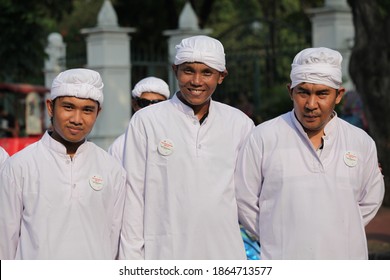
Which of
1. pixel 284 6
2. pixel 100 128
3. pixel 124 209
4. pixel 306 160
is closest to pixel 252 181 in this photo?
pixel 306 160

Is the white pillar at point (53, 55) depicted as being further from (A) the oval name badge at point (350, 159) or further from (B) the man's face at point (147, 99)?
(A) the oval name badge at point (350, 159)

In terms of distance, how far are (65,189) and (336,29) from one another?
41.5 ft

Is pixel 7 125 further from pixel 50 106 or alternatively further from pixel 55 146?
pixel 55 146

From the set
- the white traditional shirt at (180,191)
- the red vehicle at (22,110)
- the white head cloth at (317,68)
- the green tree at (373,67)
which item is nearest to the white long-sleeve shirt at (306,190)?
the white traditional shirt at (180,191)

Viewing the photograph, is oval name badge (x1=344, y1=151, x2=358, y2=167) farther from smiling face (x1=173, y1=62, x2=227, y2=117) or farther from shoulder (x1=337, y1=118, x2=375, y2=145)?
smiling face (x1=173, y1=62, x2=227, y2=117)

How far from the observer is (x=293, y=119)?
18.5 ft

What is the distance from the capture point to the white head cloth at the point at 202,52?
5.82m

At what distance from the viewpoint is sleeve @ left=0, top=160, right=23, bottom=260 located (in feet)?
17.5

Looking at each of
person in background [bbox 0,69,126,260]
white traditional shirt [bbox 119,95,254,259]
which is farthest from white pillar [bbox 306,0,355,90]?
person in background [bbox 0,69,126,260]

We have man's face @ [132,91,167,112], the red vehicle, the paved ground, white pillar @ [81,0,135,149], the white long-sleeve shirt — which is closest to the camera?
the white long-sleeve shirt

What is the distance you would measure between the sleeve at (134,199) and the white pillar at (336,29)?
11813 millimetres

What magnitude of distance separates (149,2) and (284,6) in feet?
27.3

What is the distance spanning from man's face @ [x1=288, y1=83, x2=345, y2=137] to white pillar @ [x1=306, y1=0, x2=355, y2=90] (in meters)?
11.9
